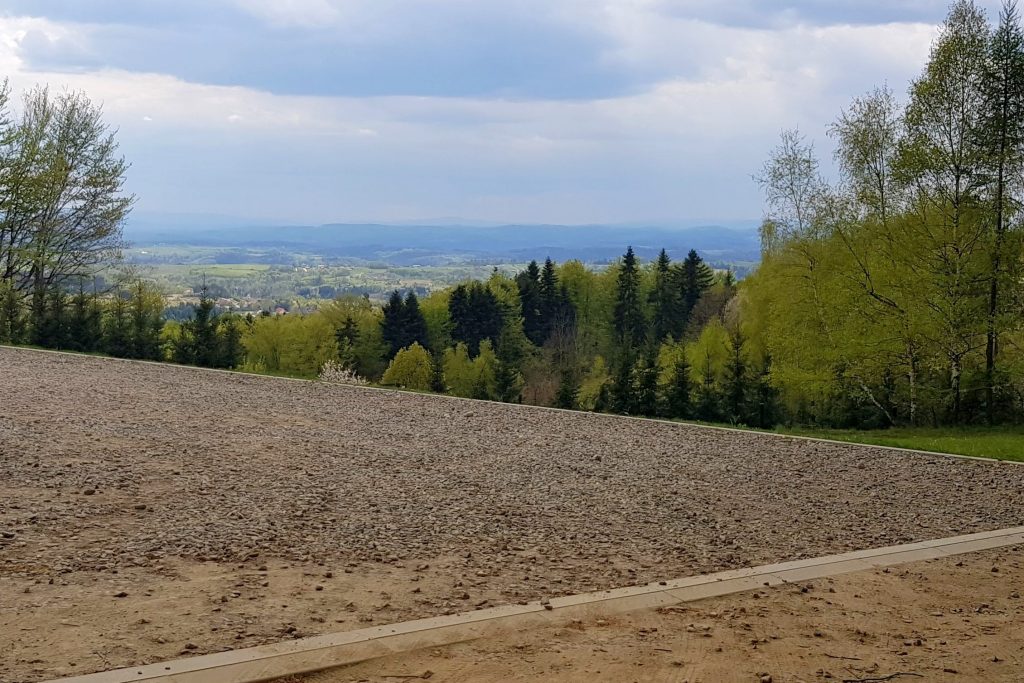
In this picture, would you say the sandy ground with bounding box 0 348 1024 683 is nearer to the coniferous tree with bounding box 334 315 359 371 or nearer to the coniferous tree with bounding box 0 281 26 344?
the coniferous tree with bounding box 0 281 26 344

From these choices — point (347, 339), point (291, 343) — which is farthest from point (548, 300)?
point (291, 343)

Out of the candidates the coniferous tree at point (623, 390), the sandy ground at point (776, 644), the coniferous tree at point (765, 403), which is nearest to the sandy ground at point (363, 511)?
the sandy ground at point (776, 644)

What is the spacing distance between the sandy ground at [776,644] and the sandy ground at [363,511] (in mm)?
550

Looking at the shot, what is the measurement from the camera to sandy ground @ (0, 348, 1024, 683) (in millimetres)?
4559

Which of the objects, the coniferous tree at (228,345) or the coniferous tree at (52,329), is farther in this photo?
the coniferous tree at (228,345)

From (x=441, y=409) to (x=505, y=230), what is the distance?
15831 cm

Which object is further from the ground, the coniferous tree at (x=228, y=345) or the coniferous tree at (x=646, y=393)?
the coniferous tree at (x=228, y=345)

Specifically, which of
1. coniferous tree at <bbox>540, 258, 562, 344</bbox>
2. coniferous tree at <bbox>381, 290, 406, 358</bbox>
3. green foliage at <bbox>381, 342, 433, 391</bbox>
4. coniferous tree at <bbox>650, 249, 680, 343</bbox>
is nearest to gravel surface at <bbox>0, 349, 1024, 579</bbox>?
green foliage at <bbox>381, 342, 433, 391</bbox>

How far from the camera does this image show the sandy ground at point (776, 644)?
157 inches

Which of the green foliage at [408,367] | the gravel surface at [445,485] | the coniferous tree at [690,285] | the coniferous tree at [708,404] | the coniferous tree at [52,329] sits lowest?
the green foliage at [408,367]

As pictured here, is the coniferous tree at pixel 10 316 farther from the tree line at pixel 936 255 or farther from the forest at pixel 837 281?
the tree line at pixel 936 255

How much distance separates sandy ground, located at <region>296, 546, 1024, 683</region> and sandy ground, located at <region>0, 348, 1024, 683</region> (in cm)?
55

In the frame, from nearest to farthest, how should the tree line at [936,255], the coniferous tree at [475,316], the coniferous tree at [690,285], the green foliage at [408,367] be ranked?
the tree line at [936,255] < the green foliage at [408,367] < the coniferous tree at [475,316] < the coniferous tree at [690,285]

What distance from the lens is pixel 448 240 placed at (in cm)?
15250
